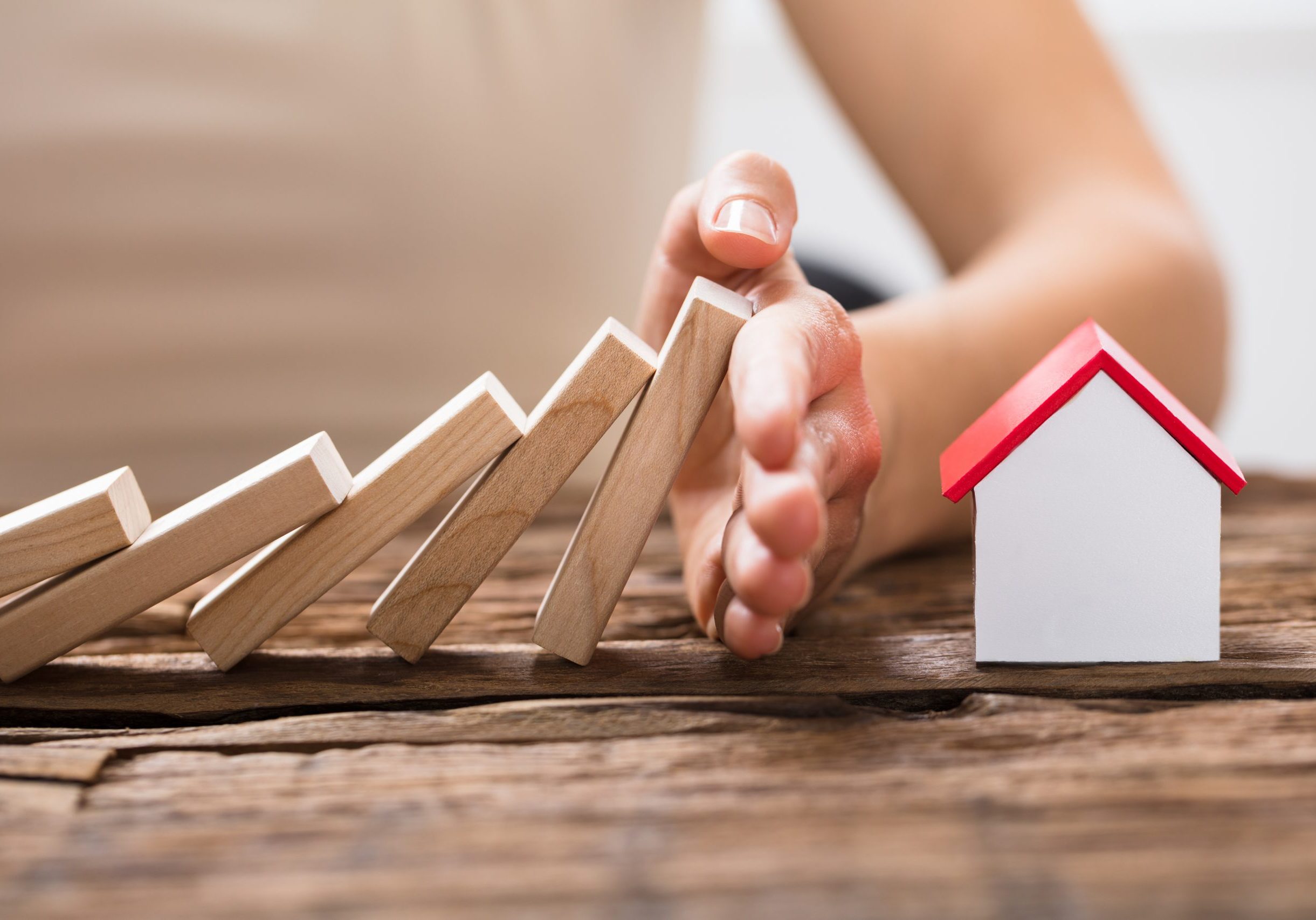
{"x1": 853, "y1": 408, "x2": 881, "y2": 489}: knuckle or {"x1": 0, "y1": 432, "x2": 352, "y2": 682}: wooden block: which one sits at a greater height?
{"x1": 853, "y1": 408, "x2": 881, "y2": 489}: knuckle

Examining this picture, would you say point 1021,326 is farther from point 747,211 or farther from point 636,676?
point 636,676

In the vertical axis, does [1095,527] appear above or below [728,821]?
above

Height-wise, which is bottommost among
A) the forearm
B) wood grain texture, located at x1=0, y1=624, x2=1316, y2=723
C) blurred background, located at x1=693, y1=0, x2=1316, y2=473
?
wood grain texture, located at x1=0, y1=624, x2=1316, y2=723

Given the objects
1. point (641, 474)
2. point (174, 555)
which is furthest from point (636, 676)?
point (174, 555)

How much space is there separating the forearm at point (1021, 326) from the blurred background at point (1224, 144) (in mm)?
1223

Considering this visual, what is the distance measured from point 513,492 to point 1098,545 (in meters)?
0.29

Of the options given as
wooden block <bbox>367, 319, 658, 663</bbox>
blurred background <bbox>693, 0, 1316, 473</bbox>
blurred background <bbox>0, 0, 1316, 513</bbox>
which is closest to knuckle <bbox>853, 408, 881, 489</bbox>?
wooden block <bbox>367, 319, 658, 663</bbox>

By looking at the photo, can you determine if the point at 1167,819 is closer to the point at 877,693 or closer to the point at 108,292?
the point at 877,693

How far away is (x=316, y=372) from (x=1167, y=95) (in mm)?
2084

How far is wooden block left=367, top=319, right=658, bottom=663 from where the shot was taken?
1.55ft

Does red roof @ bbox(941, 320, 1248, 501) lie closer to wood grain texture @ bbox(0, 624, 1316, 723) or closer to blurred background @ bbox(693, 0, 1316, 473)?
wood grain texture @ bbox(0, 624, 1316, 723)

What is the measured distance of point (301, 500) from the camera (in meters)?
0.47

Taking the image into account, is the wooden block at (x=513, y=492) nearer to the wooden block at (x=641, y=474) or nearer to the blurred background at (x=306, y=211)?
the wooden block at (x=641, y=474)

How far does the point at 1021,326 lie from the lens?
0.75m
